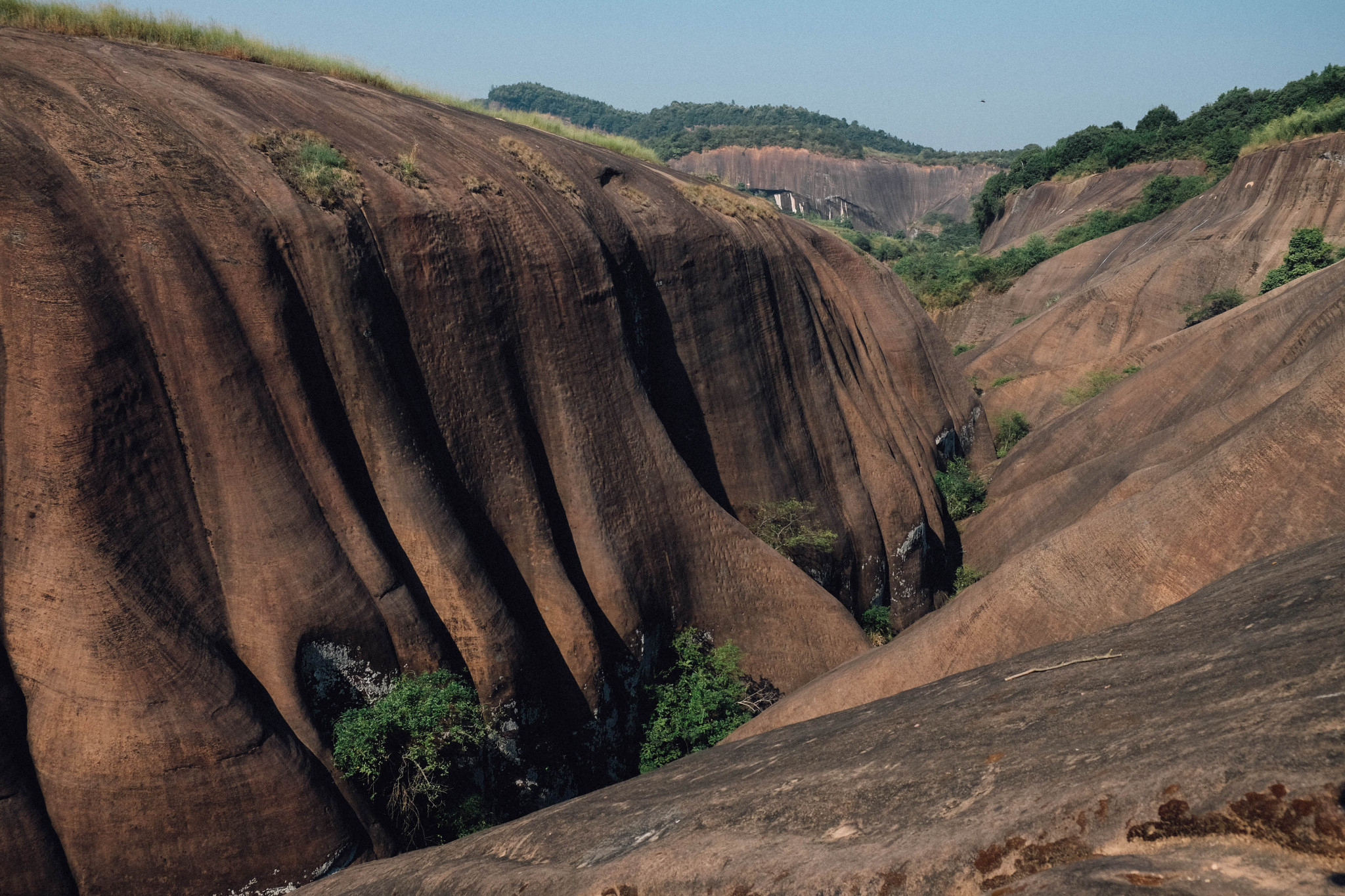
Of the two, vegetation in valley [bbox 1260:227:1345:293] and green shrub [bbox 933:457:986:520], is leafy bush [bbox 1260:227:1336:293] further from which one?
green shrub [bbox 933:457:986:520]

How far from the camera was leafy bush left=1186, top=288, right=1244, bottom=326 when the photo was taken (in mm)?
26203

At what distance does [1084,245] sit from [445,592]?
32863 mm

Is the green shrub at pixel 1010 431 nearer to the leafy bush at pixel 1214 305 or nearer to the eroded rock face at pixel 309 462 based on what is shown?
the leafy bush at pixel 1214 305

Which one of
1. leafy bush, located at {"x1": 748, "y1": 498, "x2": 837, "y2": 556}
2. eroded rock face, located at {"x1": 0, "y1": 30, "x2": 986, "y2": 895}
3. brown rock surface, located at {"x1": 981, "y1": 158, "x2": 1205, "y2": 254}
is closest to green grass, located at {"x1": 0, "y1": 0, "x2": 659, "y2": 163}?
eroded rock face, located at {"x1": 0, "y1": 30, "x2": 986, "y2": 895}

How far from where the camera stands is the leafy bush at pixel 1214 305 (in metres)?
26.2

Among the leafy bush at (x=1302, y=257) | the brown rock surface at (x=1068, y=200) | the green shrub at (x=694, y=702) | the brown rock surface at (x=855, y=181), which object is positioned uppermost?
the brown rock surface at (x=855, y=181)

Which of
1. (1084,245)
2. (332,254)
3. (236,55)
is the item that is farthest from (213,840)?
(1084,245)

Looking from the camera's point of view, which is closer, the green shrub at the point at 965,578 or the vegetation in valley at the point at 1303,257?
the green shrub at the point at 965,578

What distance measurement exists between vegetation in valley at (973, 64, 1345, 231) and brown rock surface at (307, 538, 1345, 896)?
3201 cm

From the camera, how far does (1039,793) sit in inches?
167

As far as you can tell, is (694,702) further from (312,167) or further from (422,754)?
(312,167)

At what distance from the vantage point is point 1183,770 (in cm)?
383

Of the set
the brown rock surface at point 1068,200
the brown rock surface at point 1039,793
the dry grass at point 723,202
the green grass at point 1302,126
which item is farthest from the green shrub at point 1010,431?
the brown rock surface at point 1068,200

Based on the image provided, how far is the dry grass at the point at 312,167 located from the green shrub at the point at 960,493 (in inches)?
525
